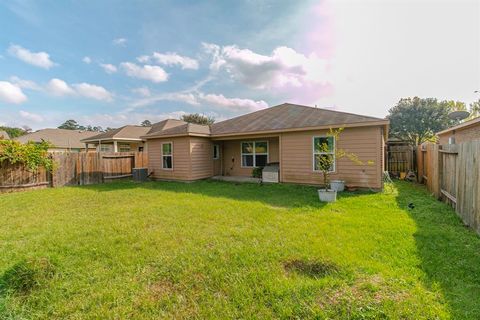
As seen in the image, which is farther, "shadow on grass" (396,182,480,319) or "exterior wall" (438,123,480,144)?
"exterior wall" (438,123,480,144)

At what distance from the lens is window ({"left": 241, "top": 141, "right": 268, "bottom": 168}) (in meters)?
12.2

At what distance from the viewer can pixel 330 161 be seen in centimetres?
770

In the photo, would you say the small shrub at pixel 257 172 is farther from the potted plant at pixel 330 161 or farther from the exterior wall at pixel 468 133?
the exterior wall at pixel 468 133

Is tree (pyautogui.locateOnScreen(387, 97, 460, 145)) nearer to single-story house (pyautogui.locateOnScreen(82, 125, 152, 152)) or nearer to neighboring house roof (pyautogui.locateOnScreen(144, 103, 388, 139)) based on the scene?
neighboring house roof (pyautogui.locateOnScreen(144, 103, 388, 139))

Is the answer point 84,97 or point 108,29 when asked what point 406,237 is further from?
point 84,97

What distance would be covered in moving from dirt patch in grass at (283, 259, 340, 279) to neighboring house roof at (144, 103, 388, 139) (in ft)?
21.8

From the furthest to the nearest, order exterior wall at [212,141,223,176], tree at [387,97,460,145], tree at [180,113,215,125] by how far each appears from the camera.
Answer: tree at [180,113,215,125], tree at [387,97,460,145], exterior wall at [212,141,223,176]

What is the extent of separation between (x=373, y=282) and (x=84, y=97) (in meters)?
23.2

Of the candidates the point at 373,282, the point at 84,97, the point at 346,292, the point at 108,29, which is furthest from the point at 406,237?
the point at 84,97

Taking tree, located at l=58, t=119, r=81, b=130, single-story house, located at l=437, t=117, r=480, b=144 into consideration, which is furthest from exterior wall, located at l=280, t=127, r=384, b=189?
tree, located at l=58, t=119, r=81, b=130

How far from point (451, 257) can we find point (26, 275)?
6.02 m

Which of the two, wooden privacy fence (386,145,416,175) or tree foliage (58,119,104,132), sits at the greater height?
tree foliage (58,119,104,132)

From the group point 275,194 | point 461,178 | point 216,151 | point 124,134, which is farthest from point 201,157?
point 124,134

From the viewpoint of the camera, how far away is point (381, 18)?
7332mm
